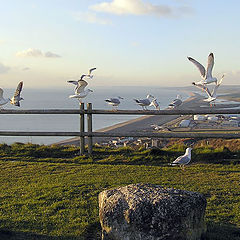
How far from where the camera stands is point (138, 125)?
37938mm

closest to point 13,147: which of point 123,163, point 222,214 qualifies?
point 123,163

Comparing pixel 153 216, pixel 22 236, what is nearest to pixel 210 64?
pixel 153 216

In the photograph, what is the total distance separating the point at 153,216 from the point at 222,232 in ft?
3.97

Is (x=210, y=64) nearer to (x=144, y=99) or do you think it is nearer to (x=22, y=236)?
(x=144, y=99)

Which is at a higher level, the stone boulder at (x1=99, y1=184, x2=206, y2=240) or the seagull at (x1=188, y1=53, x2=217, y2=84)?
the seagull at (x1=188, y1=53, x2=217, y2=84)

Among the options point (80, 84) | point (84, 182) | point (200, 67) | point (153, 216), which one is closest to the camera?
point (153, 216)

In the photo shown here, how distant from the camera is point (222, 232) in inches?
168

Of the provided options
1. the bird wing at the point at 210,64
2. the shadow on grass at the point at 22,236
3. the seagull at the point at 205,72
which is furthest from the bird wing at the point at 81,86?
the shadow on grass at the point at 22,236

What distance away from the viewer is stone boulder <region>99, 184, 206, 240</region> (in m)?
3.60

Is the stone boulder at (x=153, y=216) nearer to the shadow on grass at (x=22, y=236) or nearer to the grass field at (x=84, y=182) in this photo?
the grass field at (x=84, y=182)

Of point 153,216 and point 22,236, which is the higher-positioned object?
point 153,216

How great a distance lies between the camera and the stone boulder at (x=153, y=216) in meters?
3.60

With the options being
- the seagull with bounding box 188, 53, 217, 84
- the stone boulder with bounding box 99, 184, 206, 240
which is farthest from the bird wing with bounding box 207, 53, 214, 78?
the stone boulder with bounding box 99, 184, 206, 240

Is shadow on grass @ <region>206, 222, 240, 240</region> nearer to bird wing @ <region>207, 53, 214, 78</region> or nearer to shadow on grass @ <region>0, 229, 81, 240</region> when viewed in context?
shadow on grass @ <region>0, 229, 81, 240</region>
